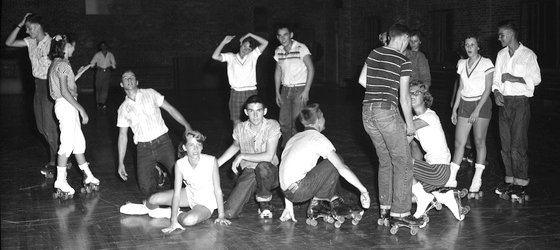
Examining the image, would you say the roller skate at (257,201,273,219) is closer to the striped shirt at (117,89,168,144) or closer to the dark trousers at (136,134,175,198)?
the dark trousers at (136,134,175,198)

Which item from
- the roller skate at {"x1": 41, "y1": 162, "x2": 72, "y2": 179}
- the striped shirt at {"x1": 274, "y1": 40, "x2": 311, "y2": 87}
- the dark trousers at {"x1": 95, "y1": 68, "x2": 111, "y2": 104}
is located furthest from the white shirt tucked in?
the dark trousers at {"x1": 95, "y1": 68, "x2": 111, "y2": 104}

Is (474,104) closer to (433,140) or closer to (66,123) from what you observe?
(433,140)

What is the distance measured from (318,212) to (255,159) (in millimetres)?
764

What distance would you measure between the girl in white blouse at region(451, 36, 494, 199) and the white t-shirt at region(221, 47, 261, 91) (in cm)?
275

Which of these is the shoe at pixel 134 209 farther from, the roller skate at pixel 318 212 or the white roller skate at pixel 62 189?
the roller skate at pixel 318 212

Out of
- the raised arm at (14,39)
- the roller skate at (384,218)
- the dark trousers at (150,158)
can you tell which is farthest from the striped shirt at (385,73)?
the raised arm at (14,39)

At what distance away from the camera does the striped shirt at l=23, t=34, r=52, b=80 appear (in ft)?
27.5

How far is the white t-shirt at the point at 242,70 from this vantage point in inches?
350

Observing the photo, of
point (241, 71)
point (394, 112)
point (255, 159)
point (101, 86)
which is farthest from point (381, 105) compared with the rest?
point (101, 86)

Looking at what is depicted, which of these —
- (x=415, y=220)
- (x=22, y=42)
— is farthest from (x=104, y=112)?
(x=415, y=220)

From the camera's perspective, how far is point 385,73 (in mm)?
5684

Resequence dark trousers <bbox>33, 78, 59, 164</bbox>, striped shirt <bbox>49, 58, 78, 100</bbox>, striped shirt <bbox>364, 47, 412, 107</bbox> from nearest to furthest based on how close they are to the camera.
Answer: striped shirt <bbox>364, 47, 412, 107</bbox> → striped shirt <bbox>49, 58, 78, 100</bbox> → dark trousers <bbox>33, 78, 59, 164</bbox>

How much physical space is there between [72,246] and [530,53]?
4598 mm

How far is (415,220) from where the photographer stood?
5859 mm
